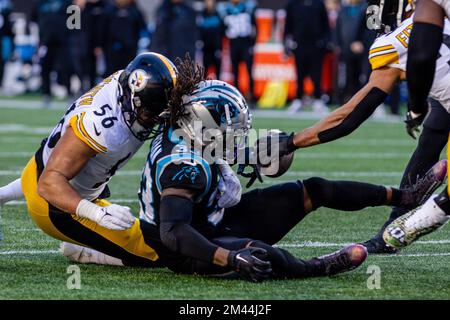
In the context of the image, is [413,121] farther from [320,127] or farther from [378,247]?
[378,247]

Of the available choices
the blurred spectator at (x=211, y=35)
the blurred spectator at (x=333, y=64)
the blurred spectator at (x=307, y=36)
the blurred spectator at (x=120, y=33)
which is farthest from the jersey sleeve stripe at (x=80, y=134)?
the blurred spectator at (x=333, y=64)

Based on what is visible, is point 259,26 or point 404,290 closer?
point 404,290

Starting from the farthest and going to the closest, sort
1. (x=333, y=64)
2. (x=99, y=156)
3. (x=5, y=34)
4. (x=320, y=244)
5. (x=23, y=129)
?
(x=5, y=34)
(x=333, y=64)
(x=23, y=129)
(x=320, y=244)
(x=99, y=156)

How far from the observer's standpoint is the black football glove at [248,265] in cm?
406

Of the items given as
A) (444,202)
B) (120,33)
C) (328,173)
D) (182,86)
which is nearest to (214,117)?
(182,86)

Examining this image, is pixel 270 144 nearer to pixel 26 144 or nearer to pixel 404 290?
pixel 404 290

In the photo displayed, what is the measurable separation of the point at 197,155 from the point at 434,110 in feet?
5.30

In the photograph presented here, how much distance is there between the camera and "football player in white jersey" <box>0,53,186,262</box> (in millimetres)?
4316

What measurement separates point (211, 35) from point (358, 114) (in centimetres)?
1138

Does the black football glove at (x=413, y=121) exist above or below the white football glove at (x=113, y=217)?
above

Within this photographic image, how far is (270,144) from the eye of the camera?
4.65m

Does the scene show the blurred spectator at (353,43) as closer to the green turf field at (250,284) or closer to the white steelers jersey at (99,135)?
the green turf field at (250,284)

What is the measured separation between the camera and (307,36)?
1531 centimetres
